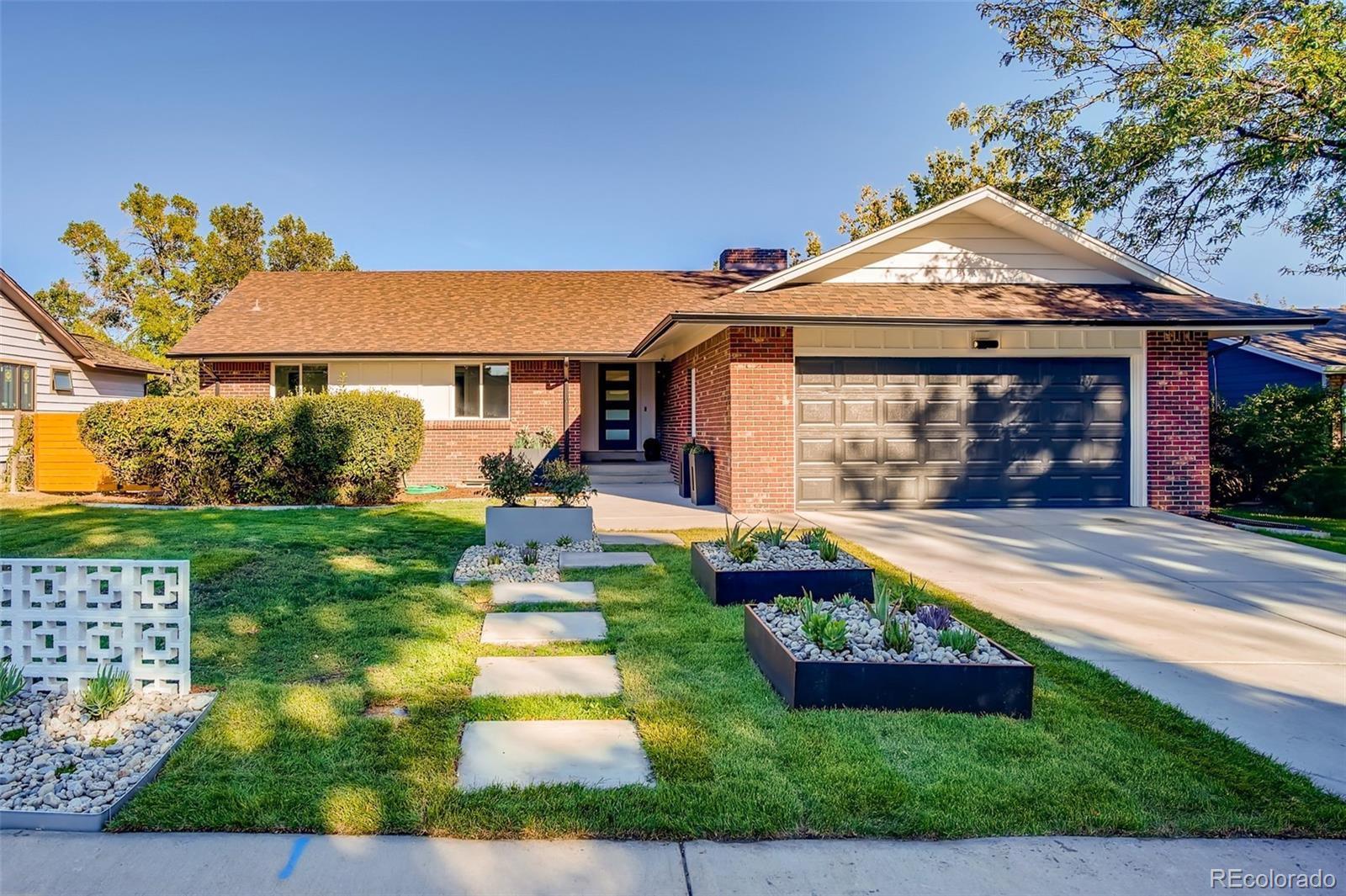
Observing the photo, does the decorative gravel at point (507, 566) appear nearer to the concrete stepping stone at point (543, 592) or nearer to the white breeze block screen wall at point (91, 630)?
the concrete stepping stone at point (543, 592)

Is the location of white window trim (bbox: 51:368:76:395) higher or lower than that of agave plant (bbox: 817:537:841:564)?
higher

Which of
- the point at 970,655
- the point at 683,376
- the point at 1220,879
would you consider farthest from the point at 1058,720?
the point at 683,376

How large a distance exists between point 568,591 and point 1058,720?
12.3 feet

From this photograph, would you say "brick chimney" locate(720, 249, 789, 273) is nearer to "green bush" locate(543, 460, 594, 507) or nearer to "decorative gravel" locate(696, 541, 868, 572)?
"green bush" locate(543, 460, 594, 507)

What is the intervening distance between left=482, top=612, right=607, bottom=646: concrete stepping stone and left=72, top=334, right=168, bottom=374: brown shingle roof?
17.6m

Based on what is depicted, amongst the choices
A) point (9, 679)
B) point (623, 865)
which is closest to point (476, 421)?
point (9, 679)

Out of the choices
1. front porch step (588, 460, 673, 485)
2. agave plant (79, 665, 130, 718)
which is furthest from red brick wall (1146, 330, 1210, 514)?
agave plant (79, 665, 130, 718)

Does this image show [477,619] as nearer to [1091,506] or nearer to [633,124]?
[1091,506]

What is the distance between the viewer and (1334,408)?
1167 cm

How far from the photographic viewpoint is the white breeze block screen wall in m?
3.60

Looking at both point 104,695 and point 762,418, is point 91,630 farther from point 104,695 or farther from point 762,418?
point 762,418

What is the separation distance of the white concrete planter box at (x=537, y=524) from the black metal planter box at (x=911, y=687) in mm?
4607

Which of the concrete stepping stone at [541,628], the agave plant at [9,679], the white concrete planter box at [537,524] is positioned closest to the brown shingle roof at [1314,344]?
the white concrete planter box at [537,524]

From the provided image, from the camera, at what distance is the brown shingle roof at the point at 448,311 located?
591 inches
